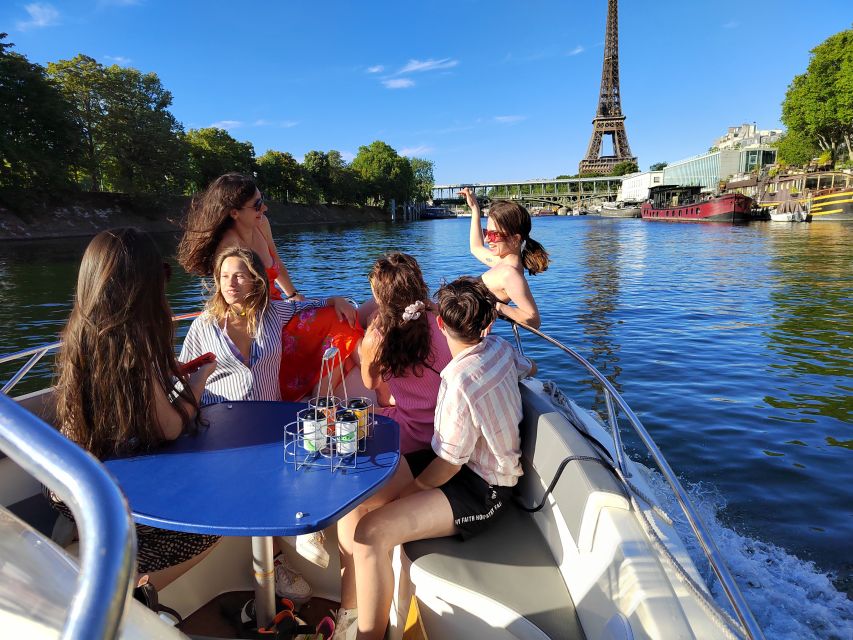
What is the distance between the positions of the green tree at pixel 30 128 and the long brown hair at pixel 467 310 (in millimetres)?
35824

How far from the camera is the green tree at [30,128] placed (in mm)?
30281

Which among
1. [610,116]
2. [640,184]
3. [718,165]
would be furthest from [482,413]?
[610,116]

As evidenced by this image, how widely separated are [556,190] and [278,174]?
288ft

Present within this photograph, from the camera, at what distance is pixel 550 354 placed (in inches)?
345

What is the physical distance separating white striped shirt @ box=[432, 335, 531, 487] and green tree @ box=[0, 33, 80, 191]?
118ft

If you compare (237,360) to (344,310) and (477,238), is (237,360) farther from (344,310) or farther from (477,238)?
(477,238)

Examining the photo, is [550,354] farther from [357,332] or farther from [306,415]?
[306,415]

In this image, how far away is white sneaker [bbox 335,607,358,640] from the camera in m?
2.11

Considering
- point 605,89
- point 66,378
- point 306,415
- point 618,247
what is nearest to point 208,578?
point 306,415

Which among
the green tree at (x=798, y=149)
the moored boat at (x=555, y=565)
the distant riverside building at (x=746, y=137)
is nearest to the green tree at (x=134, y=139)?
the moored boat at (x=555, y=565)

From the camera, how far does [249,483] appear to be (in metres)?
1.76

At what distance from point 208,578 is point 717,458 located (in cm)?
458

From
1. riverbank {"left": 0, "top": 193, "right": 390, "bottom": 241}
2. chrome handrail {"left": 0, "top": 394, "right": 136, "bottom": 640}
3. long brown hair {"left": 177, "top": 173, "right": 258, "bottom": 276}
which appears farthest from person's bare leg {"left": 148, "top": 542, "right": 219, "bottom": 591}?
riverbank {"left": 0, "top": 193, "right": 390, "bottom": 241}

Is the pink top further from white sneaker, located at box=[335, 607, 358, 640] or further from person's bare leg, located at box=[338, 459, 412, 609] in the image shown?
white sneaker, located at box=[335, 607, 358, 640]
